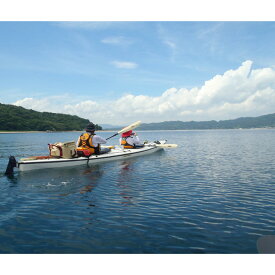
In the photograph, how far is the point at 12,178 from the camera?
15.1m

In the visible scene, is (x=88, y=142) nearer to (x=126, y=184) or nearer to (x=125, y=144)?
(x=126, y=184)

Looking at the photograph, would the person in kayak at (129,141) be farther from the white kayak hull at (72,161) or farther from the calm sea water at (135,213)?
the calm sea water at (135,213)

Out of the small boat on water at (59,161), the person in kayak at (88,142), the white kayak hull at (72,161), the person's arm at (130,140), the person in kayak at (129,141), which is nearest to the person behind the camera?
the small boat on water at (59,161)

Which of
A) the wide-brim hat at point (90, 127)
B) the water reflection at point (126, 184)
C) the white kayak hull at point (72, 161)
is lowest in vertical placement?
the water reflection at point (126, 184)

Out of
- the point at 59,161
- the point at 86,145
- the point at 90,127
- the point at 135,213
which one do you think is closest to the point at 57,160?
the point at 59,161

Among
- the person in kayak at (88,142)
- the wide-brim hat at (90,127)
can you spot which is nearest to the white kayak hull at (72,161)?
the person in kayak at (88,142)

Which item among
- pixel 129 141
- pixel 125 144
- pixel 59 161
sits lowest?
pixel 59 161

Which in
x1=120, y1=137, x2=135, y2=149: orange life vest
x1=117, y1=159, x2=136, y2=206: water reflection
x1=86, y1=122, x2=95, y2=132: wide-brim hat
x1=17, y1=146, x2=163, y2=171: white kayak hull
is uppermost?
x1=86, y1=122, x2=95, y2=132: wide-brim hat

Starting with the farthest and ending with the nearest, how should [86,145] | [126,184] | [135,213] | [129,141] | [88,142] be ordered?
1. [129,141]
2. [86,145]
3. [88,142]
4. [126,184]
5. [135,213]

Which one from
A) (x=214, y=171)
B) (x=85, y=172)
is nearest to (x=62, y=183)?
(x=85, y=172)

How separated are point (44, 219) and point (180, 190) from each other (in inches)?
278

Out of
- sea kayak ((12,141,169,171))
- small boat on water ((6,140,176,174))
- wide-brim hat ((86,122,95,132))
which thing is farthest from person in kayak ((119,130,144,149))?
wide-brim hat ((86,122,95,132))

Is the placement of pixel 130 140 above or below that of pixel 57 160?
above

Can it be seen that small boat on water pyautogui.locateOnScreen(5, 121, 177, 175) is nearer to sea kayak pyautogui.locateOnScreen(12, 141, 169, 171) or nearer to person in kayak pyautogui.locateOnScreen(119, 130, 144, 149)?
sea kayak pyautogui.locateOnScreen(12, 141, 169, 171)
